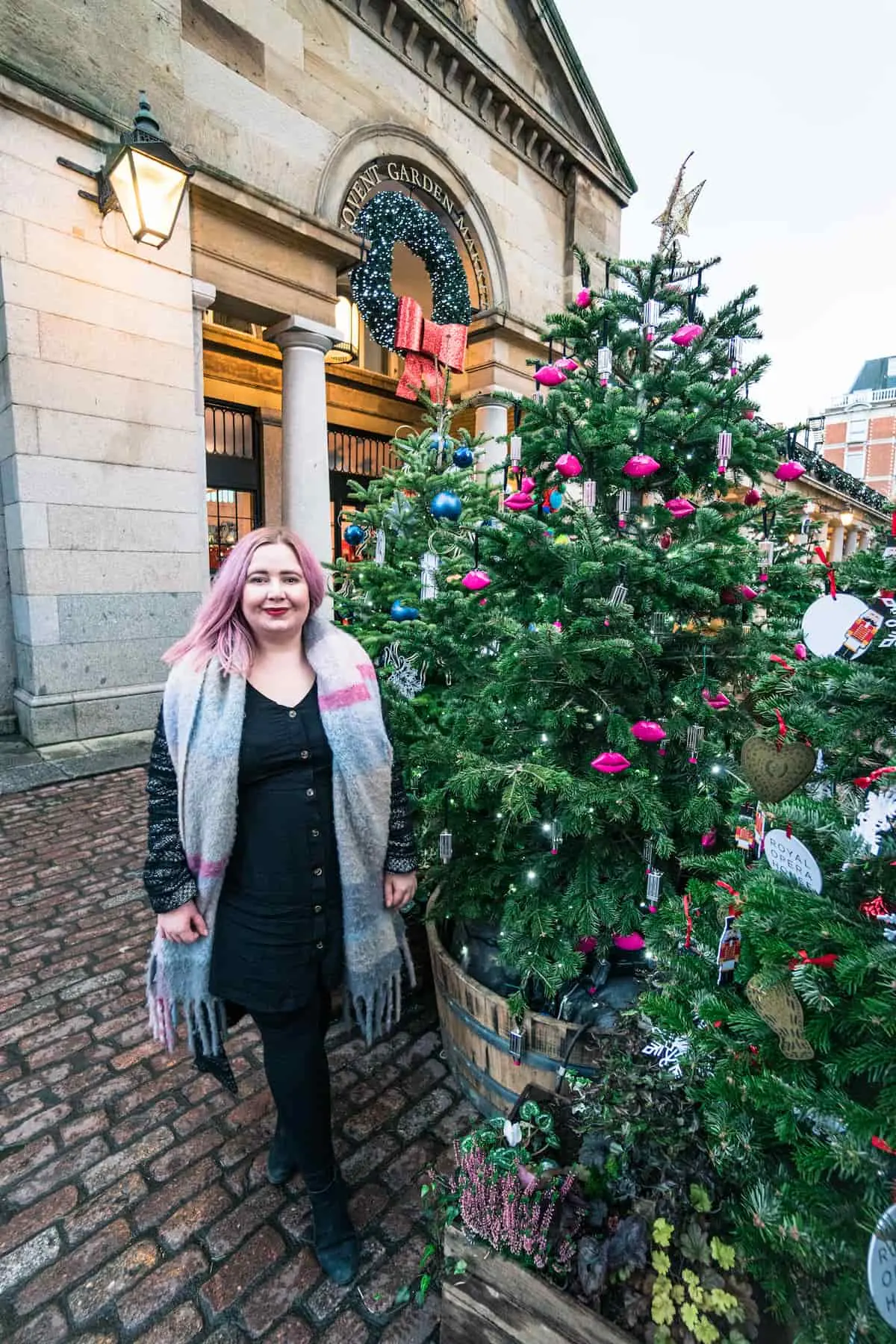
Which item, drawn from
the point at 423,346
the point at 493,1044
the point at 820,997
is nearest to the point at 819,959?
the point at 820,997

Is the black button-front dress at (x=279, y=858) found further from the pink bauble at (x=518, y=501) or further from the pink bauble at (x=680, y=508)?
the pink bauble at (x=680, y=508)

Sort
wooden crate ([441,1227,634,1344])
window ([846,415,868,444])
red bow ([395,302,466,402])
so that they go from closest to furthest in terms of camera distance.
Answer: wooden crate ([441,1227,634,1344]) → red bow ([395,302,466,402]) → window ([846,415,868,444])

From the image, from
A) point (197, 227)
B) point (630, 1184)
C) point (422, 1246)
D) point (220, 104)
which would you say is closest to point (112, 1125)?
point (422, 1246)

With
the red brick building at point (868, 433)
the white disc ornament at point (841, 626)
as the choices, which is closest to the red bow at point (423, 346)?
the white disc ornament at point (841, 626)

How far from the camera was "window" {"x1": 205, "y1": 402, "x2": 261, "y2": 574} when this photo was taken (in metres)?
11.0

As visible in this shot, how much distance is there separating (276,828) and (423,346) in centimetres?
966

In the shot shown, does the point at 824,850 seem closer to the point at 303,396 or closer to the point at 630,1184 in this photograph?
the point at 630,1184

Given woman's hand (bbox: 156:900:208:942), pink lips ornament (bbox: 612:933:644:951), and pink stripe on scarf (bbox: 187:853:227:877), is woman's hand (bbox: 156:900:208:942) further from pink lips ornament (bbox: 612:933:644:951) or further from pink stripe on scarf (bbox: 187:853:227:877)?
pink lips ornament (bbox: 612:933:644:951)

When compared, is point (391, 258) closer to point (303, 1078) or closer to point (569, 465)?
point (569, 465)

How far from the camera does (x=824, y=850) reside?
1.40 meters

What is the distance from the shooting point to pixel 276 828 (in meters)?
1.84

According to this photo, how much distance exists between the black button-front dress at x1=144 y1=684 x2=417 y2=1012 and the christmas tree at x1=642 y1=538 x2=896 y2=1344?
1.00 m

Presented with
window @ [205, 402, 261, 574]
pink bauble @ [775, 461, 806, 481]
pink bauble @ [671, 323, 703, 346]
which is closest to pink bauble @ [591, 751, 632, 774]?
pink bauble @ [775, 461, 806, 481]

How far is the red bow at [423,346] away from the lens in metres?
9.35
